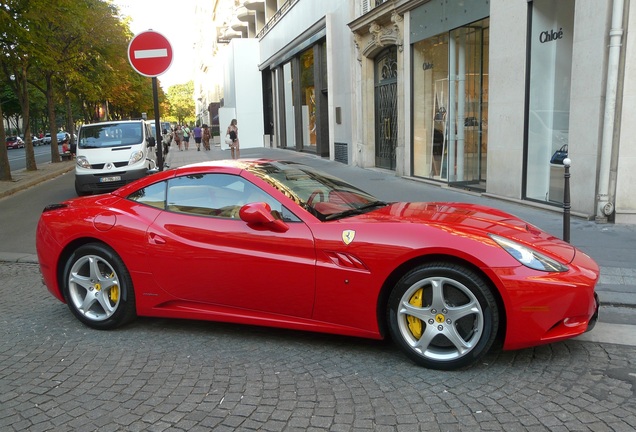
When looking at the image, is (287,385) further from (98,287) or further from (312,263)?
(98,287)

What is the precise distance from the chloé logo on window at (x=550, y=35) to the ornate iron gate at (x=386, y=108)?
6602 mm

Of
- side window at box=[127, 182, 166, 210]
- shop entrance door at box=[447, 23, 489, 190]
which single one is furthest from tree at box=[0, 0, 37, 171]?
side window at box=[127, 182, 166, 210]

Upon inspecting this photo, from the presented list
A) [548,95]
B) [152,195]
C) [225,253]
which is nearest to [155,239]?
Answer: [152,195]

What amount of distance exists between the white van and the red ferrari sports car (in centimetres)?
903

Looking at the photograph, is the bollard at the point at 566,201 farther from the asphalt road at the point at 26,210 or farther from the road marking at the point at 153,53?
the asphalt road at the point at 26,210

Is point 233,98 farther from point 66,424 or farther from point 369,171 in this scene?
point 66,424

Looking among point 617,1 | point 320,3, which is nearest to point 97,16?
point 320,3

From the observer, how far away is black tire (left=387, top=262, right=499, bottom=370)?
354 cm

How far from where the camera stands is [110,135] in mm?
14727

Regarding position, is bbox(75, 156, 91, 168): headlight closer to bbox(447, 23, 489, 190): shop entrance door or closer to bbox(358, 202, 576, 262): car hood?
bbox(447, 23, 489, 190): shop entrance door

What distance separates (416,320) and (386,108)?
13.6 metres

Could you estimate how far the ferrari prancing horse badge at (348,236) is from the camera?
Result: 151 inches

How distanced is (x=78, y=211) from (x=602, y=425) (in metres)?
4.26

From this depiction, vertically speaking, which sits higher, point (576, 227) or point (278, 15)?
point (278, 15)
